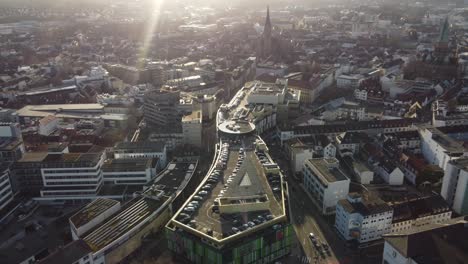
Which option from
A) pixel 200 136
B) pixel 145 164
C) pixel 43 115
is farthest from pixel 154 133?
pixel 43 115

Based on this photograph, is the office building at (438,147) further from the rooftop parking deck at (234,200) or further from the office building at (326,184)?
the rooftop parking deck at (234,200)

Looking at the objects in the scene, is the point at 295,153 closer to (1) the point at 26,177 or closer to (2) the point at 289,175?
(2) the point at 289,175

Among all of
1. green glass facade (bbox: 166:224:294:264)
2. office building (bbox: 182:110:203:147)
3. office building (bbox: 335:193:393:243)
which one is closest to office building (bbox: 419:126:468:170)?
office building (bbox: 335:193:393:243)

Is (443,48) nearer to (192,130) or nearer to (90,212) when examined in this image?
(192,130)

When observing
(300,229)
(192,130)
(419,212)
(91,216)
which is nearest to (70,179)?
(91,216)

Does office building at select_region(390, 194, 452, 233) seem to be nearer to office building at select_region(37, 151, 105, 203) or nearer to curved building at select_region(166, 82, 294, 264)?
curved building at select_region(166, 82, 294, 264)

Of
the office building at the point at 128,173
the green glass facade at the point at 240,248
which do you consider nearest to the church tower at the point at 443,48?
the office building at the point at 128,173
